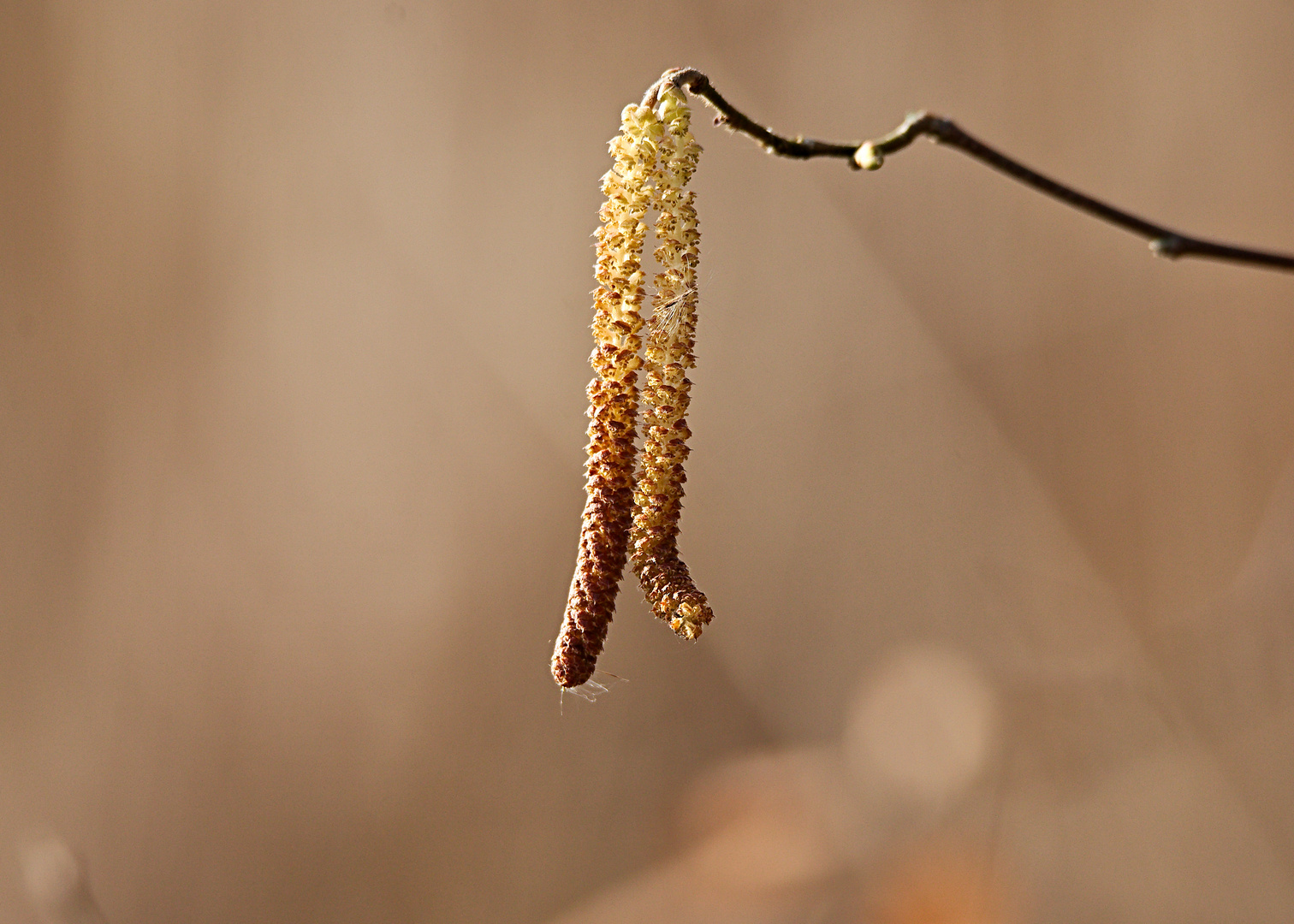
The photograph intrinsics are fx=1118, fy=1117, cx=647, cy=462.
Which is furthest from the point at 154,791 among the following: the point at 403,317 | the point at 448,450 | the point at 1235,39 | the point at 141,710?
the point at 1235,39

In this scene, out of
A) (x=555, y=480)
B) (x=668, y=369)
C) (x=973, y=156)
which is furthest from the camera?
(x=555, y=480)

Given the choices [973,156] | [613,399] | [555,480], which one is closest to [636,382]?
[613,399]

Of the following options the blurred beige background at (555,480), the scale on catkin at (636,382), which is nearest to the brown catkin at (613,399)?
the scale on catkin at (636,382)

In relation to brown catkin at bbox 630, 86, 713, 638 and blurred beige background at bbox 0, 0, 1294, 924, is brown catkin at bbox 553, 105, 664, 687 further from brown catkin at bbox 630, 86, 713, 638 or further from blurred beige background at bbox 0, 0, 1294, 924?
blurred beige background at bbox 0, 0, 1294, 924

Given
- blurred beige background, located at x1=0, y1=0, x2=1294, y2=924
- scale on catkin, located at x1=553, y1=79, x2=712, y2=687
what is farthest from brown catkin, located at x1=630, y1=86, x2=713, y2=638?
blurred beige background, located at x1=0, y1=0, x2=1294, y2=924

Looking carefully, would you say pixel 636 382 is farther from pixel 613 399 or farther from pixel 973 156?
pixel 973 156

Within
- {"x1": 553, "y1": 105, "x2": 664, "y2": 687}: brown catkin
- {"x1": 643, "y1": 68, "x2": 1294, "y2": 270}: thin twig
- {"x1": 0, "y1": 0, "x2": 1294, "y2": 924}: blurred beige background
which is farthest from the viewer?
{"x1": 0, "y1": 0, "x2": 1294, "y2": 924}: blurred beige background
